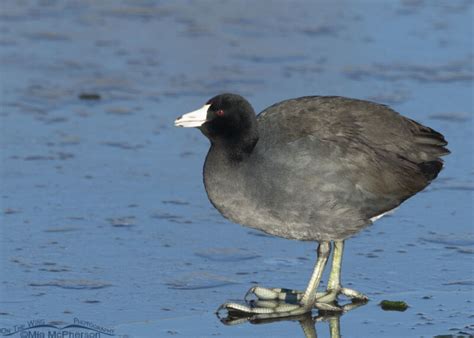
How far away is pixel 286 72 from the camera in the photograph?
9.25 metres

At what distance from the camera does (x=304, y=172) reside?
530 cm

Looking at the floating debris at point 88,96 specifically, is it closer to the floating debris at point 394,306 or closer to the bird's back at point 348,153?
the bird's back at point 348,153

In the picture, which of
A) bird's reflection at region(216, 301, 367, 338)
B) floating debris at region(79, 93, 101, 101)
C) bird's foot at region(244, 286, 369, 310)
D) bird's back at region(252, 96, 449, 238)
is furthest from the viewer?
floating debris at region(79, 93, 101, 101)

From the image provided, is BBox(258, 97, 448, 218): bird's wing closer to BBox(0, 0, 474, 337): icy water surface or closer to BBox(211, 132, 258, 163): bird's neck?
BBox(211, 132, 258, 163): bird's neck

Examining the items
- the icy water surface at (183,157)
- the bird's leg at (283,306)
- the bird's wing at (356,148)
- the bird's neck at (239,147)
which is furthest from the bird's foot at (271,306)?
the bird's neck at (239,147)

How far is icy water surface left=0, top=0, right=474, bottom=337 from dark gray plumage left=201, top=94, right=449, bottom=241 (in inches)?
18.3

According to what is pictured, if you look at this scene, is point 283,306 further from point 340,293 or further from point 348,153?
point 348,153

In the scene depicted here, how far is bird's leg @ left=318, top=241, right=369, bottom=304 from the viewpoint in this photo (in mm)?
5484

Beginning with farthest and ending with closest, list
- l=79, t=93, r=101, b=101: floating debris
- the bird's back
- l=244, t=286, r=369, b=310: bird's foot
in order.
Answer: l=79, t=93, r=101, b=101: floating debris < l=244, t=286, r=369, b=310: bird's foot < the bird's back

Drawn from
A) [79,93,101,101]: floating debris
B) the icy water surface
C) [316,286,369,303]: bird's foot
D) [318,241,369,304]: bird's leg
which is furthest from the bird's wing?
[79,93,101,101]: floating debris

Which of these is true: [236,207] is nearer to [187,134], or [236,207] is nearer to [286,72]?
[187,134]

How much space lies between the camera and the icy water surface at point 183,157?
17.8ft

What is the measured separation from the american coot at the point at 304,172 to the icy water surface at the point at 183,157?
0.29 metres

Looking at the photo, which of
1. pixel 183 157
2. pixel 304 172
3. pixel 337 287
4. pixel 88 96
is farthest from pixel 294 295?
pixel 88 96
